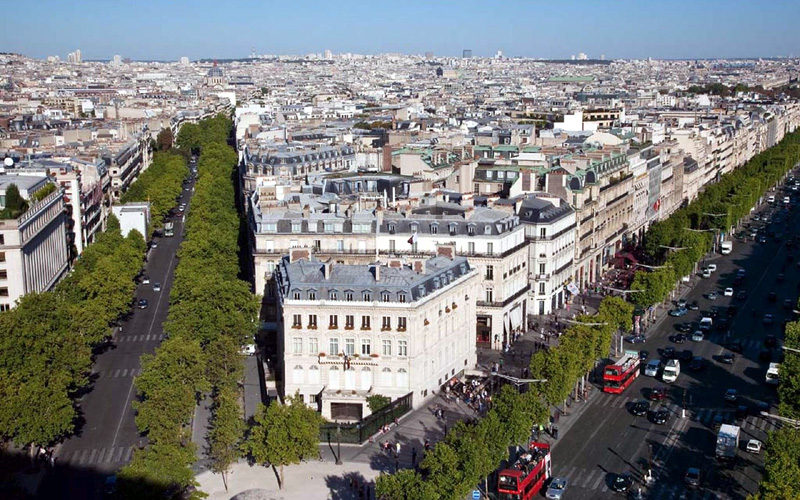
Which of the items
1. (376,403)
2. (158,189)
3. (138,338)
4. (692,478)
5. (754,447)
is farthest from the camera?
(158,189)

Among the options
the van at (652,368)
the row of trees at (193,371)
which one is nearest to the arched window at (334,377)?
the row of trees at (193,371)

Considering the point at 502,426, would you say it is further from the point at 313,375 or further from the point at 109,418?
the point at 109,418

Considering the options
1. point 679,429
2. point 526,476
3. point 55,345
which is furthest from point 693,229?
point 55,345

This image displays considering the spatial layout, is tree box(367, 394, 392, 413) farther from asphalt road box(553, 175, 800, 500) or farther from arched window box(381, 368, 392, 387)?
asphalt road box(553, 175, 800, 500)

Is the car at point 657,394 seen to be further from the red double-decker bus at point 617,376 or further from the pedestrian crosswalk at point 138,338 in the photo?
the pedestrian crosswalk at point 138,338

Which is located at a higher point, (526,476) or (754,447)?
(526,476)
